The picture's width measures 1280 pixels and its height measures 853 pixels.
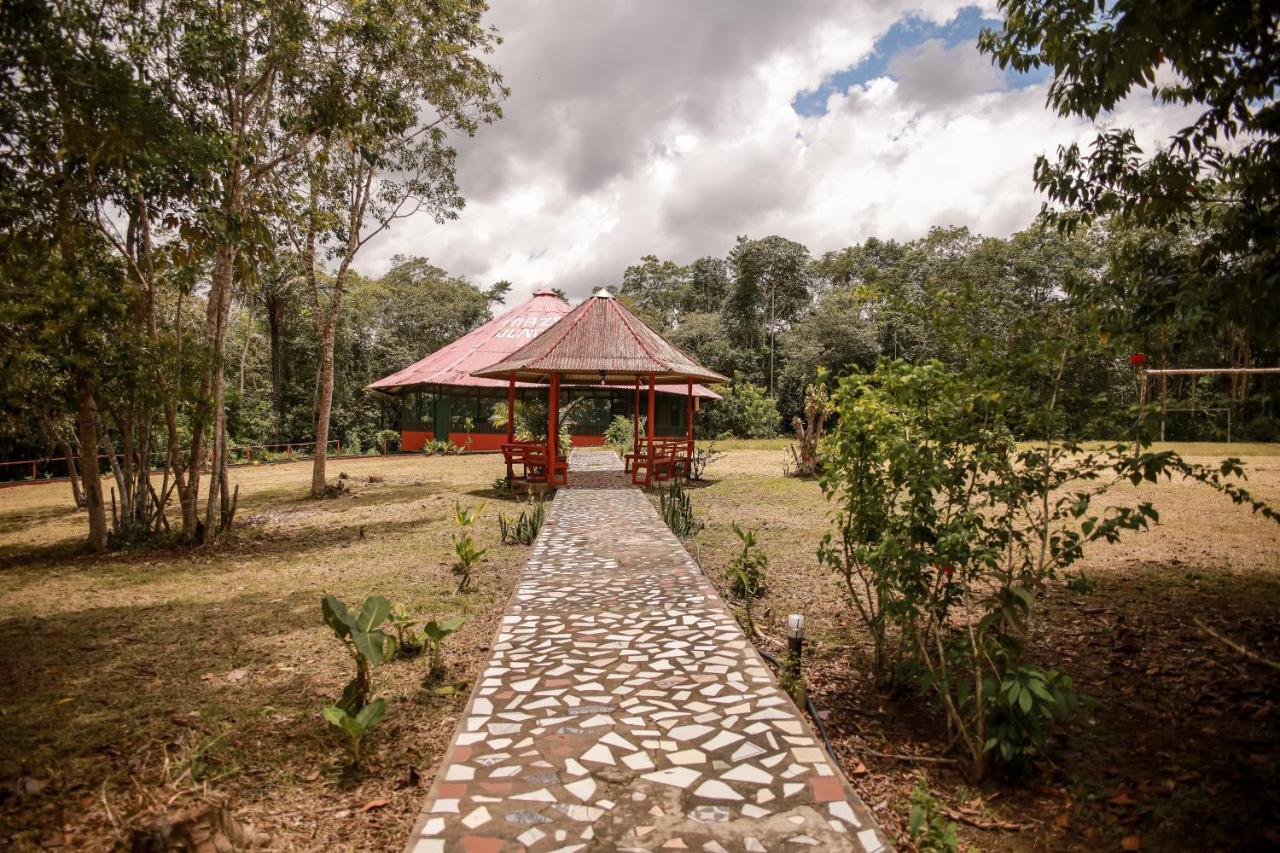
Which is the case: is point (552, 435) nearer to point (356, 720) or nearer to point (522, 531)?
point (522, 531)

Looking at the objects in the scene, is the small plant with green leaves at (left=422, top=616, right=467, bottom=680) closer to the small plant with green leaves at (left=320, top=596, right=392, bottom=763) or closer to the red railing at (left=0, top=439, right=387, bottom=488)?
the small plant with green leaves at (left=320, top=596, right=392, bottom=763)

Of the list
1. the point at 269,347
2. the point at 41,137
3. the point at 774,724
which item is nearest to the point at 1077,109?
the point at 774,724

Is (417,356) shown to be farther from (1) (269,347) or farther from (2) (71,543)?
(2) (71,543)

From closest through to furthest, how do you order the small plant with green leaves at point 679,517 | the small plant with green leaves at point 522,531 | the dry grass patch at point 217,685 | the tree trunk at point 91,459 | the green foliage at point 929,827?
the green foliage at point 929,827 → the dry grass patch at point 217,685 → the tree trunk at point 91,459 → the small plant with green leaves at point 522,531 → the small plant with green leaves at point 679,517

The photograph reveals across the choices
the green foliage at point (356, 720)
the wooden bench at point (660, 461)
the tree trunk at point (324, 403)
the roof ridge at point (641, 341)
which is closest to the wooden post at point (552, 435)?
the wooden bench at point (660, 461)

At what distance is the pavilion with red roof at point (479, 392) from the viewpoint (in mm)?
A: 25141

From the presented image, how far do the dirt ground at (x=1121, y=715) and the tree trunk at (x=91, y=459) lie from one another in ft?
23.6

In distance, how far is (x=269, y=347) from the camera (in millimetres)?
32594

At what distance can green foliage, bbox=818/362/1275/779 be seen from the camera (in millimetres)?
2955

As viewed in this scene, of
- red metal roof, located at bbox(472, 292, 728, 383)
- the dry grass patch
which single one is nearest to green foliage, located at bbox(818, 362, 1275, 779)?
the dry grass patch

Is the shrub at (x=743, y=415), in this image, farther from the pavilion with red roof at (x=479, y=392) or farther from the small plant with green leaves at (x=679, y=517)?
the small plant with green leaves at (x=679, y=517)

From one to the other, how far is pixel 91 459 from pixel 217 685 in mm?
5474

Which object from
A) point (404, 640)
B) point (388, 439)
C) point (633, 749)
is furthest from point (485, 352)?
point (633, 749)

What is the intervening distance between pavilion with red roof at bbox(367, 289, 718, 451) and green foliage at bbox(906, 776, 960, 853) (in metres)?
21.6
